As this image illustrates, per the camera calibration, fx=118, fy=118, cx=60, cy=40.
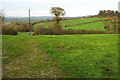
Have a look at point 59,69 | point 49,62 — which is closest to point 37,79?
point 59,69

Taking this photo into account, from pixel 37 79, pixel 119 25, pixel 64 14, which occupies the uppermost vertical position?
pixel 64 14

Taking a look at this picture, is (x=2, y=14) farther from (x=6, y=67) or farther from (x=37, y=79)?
(x=37, y=79)

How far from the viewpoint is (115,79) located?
469 cm

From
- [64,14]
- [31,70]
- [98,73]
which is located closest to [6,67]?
[31,70]

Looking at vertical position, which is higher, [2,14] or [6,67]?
[2,14]

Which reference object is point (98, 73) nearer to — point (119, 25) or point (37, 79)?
point (37, 79)

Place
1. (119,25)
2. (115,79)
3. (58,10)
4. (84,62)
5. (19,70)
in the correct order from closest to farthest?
(115,79)
(19,70)
(84,62)
(119,25)
(58,10)

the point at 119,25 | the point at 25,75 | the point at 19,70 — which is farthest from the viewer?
the point at 119,25

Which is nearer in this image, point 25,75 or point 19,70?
point 25,75

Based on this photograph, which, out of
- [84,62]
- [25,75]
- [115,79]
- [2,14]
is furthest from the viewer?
[2,14]

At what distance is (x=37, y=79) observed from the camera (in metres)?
4.77

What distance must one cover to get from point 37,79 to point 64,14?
3647 cm

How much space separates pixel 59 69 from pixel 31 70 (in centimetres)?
132

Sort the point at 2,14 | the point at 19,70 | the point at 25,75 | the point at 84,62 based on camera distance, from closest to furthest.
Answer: the point at 25,75, the point at 19,70, the point at 84,62, the point at 2,14
